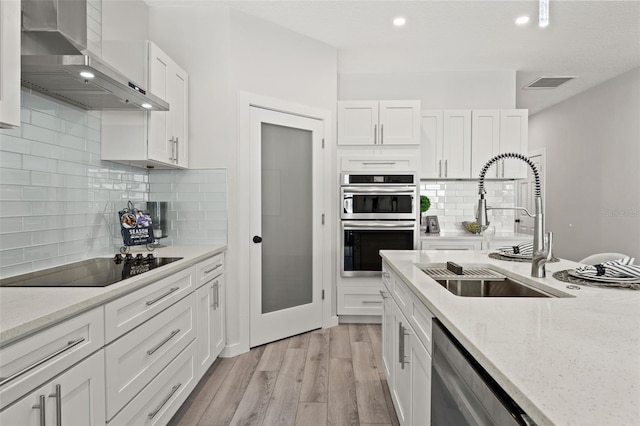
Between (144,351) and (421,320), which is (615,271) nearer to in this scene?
(421,320)

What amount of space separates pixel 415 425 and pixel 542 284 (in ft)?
2.53

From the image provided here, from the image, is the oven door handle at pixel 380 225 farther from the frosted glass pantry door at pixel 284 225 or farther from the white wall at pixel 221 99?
the white wall at pixel 221 99

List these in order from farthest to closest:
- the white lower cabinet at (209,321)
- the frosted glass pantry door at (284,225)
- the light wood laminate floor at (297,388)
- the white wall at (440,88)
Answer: the white wall at (440,88), the frosted glass pantry door at (284,225), the white lower cabinet at (209,321), the light wood laminate floor at (297,388)

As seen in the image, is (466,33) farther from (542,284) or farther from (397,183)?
(542,284)

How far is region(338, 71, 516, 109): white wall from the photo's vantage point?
443cm

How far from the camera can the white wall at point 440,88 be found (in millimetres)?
4434

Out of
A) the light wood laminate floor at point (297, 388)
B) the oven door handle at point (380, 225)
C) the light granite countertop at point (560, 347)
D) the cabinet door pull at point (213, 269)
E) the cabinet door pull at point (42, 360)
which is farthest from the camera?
the oven door handle at point (380, 225)

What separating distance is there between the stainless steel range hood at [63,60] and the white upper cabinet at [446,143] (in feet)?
10.2

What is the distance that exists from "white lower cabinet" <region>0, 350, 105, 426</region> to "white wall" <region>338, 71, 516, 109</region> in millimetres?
3913

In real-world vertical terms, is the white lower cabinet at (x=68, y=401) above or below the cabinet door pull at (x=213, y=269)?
below

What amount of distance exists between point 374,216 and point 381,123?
1.01 meters

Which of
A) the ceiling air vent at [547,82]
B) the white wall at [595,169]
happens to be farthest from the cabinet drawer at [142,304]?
the white wall at [595,169]

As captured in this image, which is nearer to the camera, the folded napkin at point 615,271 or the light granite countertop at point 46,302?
the light granite countertop at point 46,302

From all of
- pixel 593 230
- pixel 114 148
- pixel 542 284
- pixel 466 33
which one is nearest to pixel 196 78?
pixel 114 148
